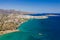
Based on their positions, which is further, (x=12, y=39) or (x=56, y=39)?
(x=12, y=39)

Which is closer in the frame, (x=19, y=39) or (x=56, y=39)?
(x=56, y=39)

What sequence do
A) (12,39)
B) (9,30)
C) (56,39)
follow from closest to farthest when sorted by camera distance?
Answer: (56,39) → (12,39) → (9,30)

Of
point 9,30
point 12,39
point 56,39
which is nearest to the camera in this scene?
point 56,39

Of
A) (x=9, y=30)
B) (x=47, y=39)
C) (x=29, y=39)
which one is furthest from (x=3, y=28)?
(x=47, y=39)

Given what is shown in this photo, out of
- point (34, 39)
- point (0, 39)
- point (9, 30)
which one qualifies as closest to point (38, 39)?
point (34, 39)

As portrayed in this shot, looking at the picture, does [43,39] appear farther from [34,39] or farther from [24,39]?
[24,39]

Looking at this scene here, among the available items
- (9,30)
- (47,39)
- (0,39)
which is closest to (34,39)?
(47,39)

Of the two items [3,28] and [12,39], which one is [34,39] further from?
[3,28]
